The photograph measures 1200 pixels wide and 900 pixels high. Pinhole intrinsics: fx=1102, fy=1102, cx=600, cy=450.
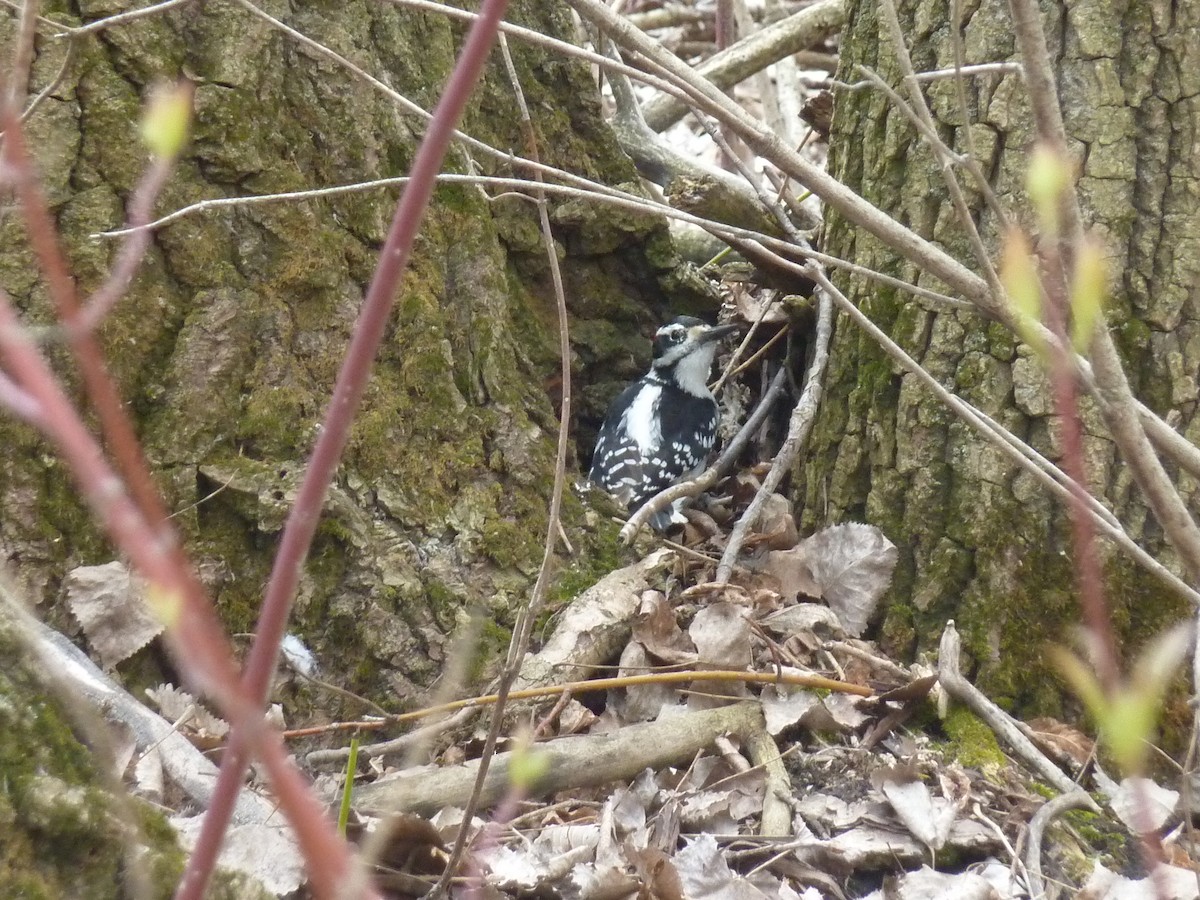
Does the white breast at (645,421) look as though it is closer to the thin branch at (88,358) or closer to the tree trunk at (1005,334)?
the tree trunk at (1005,334)

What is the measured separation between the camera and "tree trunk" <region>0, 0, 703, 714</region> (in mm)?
2609

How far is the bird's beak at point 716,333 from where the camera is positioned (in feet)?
16.4

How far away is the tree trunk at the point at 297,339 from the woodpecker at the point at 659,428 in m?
1.29

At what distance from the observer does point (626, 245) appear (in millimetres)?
4406

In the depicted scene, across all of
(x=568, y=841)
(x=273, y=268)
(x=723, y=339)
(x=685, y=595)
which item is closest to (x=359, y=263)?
(x=273, y=268)

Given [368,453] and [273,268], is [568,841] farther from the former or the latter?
[273,268]

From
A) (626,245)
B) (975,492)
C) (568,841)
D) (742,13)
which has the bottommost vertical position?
(568,841)

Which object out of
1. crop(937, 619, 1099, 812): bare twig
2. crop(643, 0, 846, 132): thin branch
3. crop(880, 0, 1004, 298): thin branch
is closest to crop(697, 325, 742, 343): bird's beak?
crop(643, 0, 846, 132): thin branch

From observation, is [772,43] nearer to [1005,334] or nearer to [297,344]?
[1005,334]

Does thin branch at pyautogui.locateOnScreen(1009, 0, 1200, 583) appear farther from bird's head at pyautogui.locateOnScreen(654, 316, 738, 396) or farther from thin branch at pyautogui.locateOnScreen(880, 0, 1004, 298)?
bird's head at pyautogui.locateOnScreen(654, 316, 738, 396)

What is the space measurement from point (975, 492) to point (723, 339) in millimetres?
2489

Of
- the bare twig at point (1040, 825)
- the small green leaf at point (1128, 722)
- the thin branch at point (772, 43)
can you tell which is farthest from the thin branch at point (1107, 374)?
the thin branch at point (772, 43)

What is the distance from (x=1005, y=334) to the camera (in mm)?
2703

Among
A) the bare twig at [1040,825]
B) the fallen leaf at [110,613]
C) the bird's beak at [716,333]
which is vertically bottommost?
the bare twig at [1040,825]
